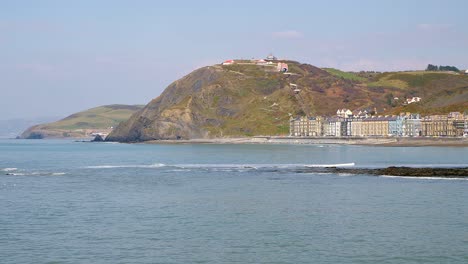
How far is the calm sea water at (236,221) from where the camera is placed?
32.1m

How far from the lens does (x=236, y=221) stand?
41656 millimetres

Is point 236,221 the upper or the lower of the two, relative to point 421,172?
lower

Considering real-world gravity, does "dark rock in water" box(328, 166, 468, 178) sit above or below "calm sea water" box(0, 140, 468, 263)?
above

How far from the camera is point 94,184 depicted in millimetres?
66125

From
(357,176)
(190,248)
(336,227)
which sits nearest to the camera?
(190,248)

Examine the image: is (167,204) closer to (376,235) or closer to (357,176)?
(376,235)

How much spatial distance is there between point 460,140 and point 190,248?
16097 cm

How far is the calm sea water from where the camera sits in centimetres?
3209

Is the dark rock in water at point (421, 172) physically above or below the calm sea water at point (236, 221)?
above

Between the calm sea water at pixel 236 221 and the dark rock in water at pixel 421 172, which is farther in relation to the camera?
the dark rock in water at pixel 421 172

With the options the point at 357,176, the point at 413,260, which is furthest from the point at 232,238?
the point at 357,176

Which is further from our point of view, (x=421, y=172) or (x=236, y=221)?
(x=421, y=172)

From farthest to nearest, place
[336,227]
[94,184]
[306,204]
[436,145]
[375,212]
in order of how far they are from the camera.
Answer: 1. [436,145]
2. [94,184]
3. [306,204]
4. [375,212]
5. [336,227]

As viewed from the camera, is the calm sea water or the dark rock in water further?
the dark rock in water
